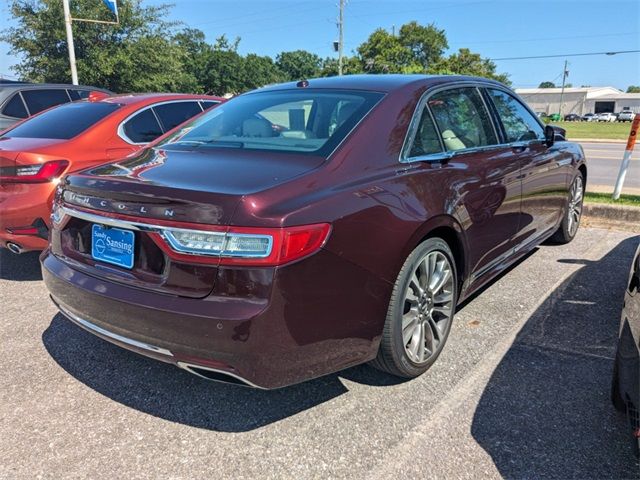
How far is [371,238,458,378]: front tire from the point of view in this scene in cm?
251

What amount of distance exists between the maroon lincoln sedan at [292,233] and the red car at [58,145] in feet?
4.94

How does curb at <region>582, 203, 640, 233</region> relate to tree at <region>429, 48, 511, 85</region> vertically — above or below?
below

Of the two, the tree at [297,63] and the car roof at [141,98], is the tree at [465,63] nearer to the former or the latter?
the car roof at [141,98]

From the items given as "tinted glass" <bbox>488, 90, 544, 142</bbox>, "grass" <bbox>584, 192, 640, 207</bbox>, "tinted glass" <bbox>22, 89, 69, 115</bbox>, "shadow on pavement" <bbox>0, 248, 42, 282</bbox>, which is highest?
"tinted glass" <bbox>22, 89, 69, 115</bbox>

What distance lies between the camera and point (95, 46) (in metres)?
21.7

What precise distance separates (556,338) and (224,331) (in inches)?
92.8

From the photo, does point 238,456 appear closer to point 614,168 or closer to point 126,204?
point 126,204

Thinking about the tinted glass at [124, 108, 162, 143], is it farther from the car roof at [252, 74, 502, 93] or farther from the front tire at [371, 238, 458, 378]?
the front tire at [371, 238, 458, 378]

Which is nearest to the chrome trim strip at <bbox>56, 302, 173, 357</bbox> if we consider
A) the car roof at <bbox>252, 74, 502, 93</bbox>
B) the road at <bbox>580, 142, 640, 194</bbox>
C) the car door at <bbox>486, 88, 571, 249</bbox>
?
the car roof at <bbox>252, 74, 502, 93</bbox>

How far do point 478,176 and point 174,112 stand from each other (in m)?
3.62

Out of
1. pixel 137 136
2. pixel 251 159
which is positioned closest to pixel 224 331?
pixel 251 159

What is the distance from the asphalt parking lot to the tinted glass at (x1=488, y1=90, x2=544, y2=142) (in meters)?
1.48

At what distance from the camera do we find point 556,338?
3285 millimetres

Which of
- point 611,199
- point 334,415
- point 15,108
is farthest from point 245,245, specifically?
point 15,108
